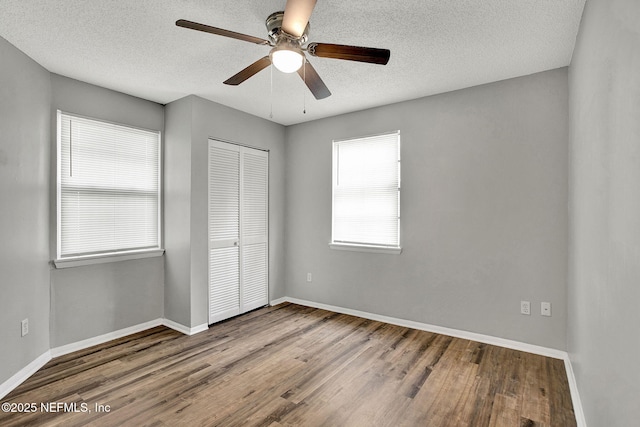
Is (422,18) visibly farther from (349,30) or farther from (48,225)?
(48,225)

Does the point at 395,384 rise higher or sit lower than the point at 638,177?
lower

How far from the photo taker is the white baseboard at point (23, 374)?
230 cm

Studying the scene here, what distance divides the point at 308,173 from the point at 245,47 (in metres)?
2.17

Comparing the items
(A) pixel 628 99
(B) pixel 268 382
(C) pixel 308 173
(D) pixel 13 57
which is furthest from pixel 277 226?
(A) pixel 628 99

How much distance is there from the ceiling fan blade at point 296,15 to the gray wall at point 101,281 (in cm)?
252

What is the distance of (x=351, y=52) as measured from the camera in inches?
71.6

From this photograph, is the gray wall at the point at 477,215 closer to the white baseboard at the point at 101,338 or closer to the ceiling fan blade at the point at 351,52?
the ceiling fan blade at the point at 351,52

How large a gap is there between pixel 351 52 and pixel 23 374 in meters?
3.37

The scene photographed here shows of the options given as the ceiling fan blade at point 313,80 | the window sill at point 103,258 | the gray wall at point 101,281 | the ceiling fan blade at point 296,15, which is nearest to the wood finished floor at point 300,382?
the gray wall at point 101,281

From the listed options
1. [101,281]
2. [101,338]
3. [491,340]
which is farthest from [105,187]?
[491,340]

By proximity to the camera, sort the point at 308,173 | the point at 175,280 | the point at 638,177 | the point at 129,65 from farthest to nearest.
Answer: the point at 308,173, the point at 175,280, the point at 129,65, the point at 638,177

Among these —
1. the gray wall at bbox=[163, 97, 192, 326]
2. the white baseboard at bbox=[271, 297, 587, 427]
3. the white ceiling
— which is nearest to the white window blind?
the gray wall at bbox=[163, 97, 192, 326]

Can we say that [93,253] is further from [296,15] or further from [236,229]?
[296,15]

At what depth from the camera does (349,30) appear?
7.23 feet
